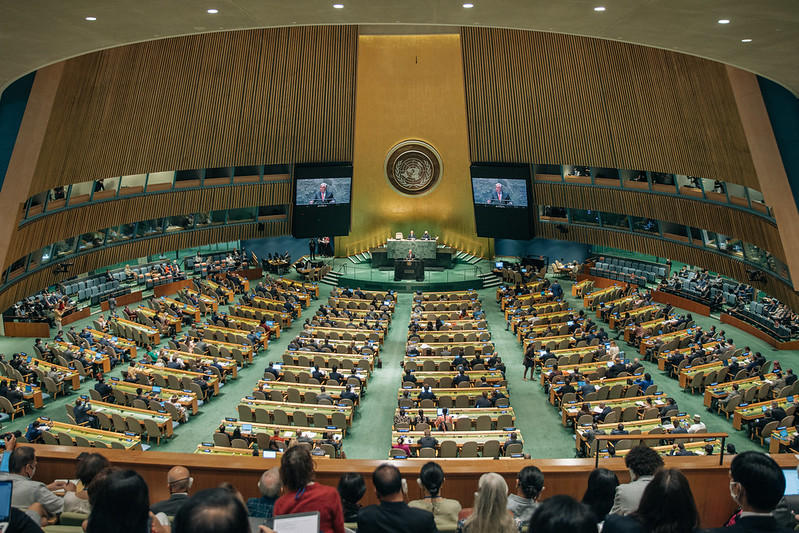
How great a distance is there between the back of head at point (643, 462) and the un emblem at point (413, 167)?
82.1ft

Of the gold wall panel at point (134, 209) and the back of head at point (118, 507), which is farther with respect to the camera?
the gold wall panel at point (134, 209)

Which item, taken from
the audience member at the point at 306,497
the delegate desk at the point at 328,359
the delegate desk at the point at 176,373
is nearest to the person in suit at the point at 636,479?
the audience member at the point at 306,497

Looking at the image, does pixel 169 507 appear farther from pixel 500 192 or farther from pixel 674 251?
pixel 500 192

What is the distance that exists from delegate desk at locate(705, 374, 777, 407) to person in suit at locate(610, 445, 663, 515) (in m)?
11.7

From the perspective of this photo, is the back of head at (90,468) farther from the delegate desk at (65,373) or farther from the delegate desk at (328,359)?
the delegate desk at (65,373)

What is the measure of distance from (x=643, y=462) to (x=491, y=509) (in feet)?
4.83

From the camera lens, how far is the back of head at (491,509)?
150 inches

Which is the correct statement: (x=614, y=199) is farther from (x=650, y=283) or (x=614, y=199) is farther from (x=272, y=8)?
(x=272, y=8)

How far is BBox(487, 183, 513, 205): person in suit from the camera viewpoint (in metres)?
24.6

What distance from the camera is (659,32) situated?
7.32 metres

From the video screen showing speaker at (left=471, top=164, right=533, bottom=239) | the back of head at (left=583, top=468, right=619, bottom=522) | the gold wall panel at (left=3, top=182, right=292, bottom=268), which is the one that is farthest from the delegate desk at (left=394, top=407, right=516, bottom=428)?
the video screen showing speaker at (left=471, top=164, right=533, bottom=239)

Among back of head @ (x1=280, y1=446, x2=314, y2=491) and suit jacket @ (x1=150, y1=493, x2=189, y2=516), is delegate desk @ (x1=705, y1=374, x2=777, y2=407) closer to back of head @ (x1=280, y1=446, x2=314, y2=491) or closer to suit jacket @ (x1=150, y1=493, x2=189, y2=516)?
back of head @ (x1=280, y1=446, x2=314, y2=491)

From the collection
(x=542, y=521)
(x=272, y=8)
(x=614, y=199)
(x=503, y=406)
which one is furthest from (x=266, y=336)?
(x=542, y=521)

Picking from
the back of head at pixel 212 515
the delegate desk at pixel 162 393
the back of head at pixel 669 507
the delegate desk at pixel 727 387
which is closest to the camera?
the back of head at pixel 212 515
